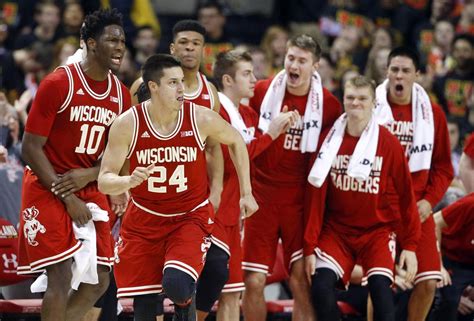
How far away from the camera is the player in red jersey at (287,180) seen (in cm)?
961

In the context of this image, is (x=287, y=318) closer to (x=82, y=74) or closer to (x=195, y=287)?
(x=195, y=287)

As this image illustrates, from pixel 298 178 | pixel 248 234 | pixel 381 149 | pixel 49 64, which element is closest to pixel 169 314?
pixel 248 234

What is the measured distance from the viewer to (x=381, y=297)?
9250 millimetres

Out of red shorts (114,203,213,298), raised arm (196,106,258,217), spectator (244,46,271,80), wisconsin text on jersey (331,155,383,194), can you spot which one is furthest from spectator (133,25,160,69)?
red shorts (114,203,213,298)

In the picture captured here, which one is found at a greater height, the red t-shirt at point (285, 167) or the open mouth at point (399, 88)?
the open mouth at point (399, 88)

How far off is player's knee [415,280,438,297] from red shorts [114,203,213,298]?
219 centimetres

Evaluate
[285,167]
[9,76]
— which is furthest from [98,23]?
[9,76]

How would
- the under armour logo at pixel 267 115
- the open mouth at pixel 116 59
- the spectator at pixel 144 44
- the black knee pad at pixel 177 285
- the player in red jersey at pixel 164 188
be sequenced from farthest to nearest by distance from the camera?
the spectator at pixel 144 44
the under armour logo at pixel 267 115
the open mouth at pixel 116 59
the player in red jersey at pixel 164 188
the black knee pad at pixel 177 285

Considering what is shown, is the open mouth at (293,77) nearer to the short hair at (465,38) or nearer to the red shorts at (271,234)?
the red shorts at (271,234)

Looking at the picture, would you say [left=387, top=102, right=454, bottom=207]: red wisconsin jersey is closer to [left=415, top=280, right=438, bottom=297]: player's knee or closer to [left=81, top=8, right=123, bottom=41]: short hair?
[left=415, top=280, right=438, bottom=297]: player's knee

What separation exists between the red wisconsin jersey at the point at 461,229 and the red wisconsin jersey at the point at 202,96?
95.4 inches

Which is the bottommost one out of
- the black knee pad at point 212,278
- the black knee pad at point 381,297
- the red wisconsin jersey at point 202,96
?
the black knee pad at point 381,297

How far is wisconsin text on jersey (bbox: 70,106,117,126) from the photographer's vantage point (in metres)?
8.34

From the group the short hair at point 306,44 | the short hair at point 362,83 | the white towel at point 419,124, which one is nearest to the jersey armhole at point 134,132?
the short hair at point 306,44
